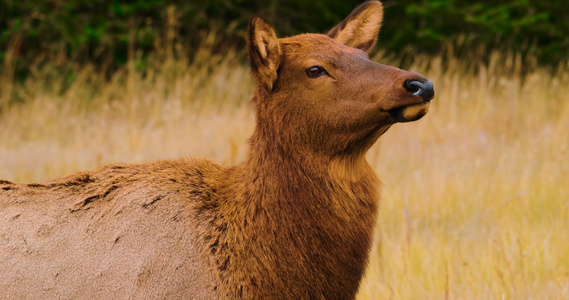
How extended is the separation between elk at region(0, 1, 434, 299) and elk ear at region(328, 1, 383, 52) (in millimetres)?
408

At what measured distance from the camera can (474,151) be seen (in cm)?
790

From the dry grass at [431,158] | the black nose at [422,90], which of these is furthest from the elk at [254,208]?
the dry grass at [431,158]

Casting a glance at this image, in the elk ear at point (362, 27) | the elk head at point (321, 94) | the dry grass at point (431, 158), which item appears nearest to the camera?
the elk head at point (321, 94)

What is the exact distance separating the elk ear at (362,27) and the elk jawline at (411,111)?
0.87 m

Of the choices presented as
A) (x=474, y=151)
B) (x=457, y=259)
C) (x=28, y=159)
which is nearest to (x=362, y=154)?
(x=457, y=259)

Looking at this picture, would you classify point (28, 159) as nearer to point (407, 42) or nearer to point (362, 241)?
point (362, 241)

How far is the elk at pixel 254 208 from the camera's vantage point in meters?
2.98

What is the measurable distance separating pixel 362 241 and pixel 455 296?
1.34m

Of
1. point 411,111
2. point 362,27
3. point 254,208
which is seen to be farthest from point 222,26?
point 411,111

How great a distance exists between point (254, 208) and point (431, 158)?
4785 millimetres

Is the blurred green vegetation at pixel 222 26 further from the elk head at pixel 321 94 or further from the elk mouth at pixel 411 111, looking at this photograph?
the elk mouth at pixel 411 111

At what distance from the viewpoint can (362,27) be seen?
3861 mm

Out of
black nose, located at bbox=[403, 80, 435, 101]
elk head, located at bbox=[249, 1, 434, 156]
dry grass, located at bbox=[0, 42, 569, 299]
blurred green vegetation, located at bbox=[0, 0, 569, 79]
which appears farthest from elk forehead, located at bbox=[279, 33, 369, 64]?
blurred green vegetation, located at bbox=[0, 0, 569, 79]

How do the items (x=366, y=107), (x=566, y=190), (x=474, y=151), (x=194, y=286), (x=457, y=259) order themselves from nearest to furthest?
(x=194, y=286) < (x=366, y=107) < (x=457, y=259) < (x=566, y=190) < (x=474, y=151)
